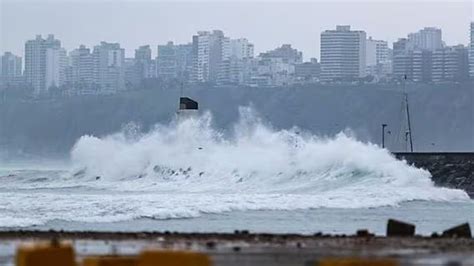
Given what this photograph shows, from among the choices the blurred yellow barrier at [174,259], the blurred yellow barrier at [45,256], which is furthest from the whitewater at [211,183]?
the blurred yellow barrier at [174,259]

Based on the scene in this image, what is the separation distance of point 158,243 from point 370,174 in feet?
151

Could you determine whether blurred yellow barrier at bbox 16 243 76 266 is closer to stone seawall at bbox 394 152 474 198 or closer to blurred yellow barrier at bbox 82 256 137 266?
blurred yellow barrier at bbox 82 256 137 266

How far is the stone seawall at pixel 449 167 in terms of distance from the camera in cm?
7106

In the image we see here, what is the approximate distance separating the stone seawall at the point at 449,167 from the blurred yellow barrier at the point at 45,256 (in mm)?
50632

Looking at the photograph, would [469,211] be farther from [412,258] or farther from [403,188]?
[412,258]

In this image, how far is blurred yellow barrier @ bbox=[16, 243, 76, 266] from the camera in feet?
60.3

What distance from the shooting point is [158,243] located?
25609 millimetres

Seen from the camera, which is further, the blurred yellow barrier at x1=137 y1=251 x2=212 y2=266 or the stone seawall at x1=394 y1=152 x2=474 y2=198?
the stone seawall at x1=394 y1=152 x2=474 y2=198

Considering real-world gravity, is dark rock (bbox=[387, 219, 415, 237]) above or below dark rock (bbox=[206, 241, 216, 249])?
above

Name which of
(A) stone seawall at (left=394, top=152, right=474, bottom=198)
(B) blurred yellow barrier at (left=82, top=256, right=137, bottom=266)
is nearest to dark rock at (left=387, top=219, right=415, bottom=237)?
(B) blurred yellow barrier at (left=82, top=256, right=137, bottom=266)

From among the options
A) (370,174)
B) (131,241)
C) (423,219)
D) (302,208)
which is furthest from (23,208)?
(370,174)

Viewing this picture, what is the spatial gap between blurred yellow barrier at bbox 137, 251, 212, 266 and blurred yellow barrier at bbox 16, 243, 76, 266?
4.27ft

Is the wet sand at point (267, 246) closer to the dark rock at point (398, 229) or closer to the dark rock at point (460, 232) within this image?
the dark rock at point (398, 229)

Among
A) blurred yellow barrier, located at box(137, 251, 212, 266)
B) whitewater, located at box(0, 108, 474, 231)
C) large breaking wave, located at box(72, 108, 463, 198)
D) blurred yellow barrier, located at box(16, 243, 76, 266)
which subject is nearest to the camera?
blurred yellow barrier, located at box(137, 251, 212, 266)
